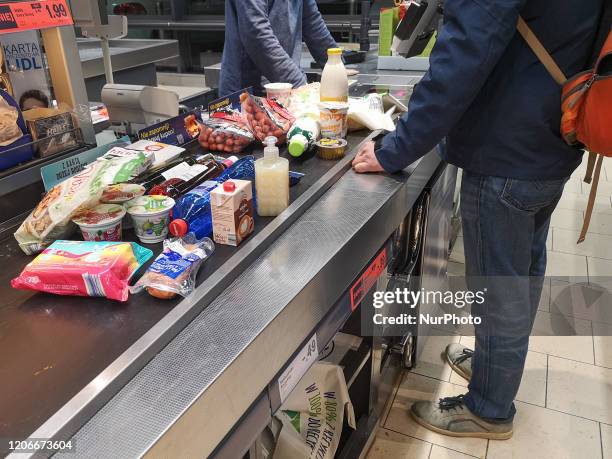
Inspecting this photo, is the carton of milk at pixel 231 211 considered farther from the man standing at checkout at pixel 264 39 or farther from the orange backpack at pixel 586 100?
the man standing at checkout at pixel 264 39

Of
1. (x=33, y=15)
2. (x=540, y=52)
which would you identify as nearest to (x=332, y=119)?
(x=540, y=52)

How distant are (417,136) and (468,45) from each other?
249mm

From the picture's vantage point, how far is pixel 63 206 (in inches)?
38.4

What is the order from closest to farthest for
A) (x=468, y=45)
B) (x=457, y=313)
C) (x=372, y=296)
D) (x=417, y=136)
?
(x=468, y=45), (x=417, y=136), (x=372, y=296), (x=457, y=313)

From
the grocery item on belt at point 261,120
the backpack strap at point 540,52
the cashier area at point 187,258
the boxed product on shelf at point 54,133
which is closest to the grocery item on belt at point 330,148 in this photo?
the cashier area at point 187,258

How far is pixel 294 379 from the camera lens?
0.96m

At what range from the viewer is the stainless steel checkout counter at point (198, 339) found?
66 cm

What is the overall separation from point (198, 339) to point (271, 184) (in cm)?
44

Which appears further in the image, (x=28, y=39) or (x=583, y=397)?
(x=583, y=397)

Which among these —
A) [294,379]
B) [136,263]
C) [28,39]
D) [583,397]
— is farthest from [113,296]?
[583,397]

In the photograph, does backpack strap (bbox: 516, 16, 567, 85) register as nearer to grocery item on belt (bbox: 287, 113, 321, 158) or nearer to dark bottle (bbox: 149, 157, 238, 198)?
grocery item on belt (bbox: 287, 113, 321, 158)

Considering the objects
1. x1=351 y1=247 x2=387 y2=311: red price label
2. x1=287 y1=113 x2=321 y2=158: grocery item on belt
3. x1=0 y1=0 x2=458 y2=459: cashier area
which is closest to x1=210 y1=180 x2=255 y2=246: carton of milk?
x1=0 y1=0 x2=458 y2=459: cashier area

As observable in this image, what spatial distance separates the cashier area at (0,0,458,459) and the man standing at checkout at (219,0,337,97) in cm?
34

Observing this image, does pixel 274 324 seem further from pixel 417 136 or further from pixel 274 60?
pixel 274 60
